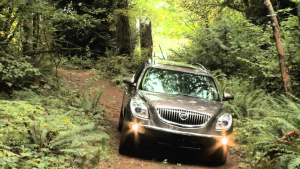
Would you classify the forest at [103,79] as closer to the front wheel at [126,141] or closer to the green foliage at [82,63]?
the green foliage at [82,63]

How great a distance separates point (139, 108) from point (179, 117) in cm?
83

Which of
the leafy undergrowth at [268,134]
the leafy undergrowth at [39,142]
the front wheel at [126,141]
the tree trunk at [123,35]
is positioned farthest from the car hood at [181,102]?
the tree trunk at [123,35]

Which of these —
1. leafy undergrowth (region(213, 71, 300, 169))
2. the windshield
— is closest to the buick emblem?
the windshield

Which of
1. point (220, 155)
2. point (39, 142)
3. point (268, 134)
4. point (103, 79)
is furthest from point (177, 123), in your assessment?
point (103, 79)

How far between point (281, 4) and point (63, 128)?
1280 centimetres

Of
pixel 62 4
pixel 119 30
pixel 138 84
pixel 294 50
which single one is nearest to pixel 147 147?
pixel 138 84

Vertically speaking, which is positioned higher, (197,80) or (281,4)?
(281,4)

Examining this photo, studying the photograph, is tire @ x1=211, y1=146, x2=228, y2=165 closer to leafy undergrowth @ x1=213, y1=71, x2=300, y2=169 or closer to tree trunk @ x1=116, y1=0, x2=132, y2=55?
leafy undergrowth @ x1=213, y1=71, x2=300, y2=169

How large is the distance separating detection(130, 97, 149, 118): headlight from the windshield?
2.37 ft

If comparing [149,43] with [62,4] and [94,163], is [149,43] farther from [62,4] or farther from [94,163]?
[94,163]

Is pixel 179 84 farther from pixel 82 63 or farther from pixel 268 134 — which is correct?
pixel 82 63

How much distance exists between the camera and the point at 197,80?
23.9ft

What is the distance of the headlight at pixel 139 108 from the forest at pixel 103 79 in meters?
0.77

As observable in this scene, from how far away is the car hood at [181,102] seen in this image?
5.96 m
